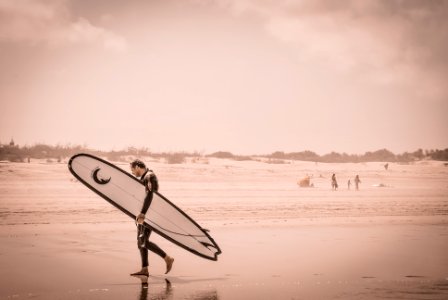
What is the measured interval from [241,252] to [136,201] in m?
1.92

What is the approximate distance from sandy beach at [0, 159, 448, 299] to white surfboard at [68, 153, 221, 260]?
13.0 inches

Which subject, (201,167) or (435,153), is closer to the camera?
(201,167)

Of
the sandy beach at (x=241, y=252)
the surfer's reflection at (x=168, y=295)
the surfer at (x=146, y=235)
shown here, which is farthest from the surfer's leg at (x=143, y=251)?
the surfer's reflection at (x=168, y=295)

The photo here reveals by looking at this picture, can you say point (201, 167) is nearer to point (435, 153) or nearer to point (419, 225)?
point (419, 225)

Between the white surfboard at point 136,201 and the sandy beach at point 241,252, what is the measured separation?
33 cm

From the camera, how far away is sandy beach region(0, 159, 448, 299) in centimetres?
469

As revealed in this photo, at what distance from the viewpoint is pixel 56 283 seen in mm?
4828

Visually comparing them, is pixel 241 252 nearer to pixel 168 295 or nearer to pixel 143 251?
pixel 143 251

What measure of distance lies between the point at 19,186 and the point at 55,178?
3324 mm

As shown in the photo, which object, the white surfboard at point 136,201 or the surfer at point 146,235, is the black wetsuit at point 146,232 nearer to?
the surfer at point 146,235

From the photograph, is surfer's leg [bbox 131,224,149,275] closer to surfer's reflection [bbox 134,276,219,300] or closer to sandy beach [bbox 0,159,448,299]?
sandy beach [bbox 0,159,448,299]

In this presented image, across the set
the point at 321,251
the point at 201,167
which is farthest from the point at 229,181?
the point at 321,251

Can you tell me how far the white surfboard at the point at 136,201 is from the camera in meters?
5.94

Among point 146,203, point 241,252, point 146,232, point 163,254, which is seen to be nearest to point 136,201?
point 146,232
